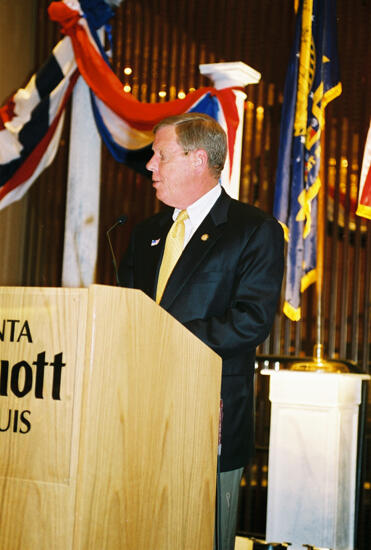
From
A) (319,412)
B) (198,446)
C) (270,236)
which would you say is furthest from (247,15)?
(198,446)

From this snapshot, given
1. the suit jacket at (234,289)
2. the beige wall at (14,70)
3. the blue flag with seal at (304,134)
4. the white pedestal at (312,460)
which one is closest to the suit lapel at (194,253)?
the suit jacket at (234,289)

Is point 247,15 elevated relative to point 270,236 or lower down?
elevated

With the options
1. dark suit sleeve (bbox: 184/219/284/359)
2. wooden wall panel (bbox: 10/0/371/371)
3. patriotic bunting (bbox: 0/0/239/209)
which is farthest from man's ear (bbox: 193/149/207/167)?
wooden wall panel (bbox: 10/0/371/371)

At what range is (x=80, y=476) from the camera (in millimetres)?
1358

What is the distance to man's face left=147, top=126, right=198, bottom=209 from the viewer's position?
2295mm

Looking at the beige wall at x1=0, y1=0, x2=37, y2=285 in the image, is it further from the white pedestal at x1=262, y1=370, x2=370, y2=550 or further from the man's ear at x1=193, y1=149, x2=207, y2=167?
the man's ear at x1=193, y1=149, x2=207, y2=167

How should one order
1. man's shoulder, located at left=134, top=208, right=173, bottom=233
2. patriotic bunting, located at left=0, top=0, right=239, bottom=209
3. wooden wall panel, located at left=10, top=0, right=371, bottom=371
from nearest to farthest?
man's shoulder, located at left=134, top=208, right=173, bottom=233 → patriotic bunting, located at left=0, top=0, right=239, bottom=209 → wooden wall panel, located at left=10, top=0, right=371, bottom=371

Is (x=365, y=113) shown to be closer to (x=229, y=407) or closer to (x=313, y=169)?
(x=313, y=169)

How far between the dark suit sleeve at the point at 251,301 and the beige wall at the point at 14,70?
134 inches

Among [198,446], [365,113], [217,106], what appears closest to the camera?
[198,446]

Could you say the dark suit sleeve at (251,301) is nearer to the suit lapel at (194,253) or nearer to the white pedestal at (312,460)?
the suit lapel at (194,253)

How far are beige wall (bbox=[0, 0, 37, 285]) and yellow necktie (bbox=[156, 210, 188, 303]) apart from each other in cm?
319

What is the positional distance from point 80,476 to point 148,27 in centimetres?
424

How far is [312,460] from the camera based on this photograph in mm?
3420
